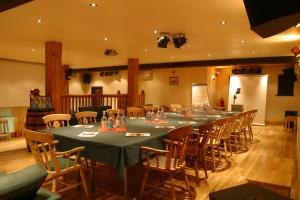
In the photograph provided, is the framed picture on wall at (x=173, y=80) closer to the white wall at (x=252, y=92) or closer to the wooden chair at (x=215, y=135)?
the white wall at (x=252, y=92)

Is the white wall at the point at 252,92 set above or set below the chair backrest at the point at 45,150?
above

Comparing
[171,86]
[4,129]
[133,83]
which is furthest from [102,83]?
[4,129]

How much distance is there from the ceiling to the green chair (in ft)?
8.03

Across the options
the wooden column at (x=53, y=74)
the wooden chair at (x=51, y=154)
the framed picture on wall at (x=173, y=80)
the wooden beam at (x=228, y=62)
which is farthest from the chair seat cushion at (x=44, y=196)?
the framed picture on wall at (x=173, y=80)

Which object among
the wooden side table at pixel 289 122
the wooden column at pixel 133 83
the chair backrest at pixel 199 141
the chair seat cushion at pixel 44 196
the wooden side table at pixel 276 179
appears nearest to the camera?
the chair seat cushion at pixel 44 196

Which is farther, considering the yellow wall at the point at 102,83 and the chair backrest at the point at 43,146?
the yellow wall at the point at 102,83

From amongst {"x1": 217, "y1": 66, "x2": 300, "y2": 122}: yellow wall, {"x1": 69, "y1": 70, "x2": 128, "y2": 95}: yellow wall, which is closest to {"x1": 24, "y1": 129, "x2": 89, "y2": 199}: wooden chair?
{"x1": 217, "y1": 66, "x2": 300, "y2": 122}: yellow wall

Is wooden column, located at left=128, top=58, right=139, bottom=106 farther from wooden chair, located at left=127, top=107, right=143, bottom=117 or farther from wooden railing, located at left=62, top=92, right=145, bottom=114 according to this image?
wooden chair, located at left=127, top=107, right=143, bottom=117

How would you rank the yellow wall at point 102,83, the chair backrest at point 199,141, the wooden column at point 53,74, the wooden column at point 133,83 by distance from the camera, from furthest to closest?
the yellow wall at point 102,83 < the wooden column at point 133,83 < the wooden column at point 53,74 < the chair backrest at point 199,141

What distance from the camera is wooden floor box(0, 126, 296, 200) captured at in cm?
300

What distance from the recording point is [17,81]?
29.9 feet

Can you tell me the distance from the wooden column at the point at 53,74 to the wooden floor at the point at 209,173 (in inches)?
52.8

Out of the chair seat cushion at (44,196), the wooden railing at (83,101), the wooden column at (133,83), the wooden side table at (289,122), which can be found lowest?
the wooden side table at (289,122)

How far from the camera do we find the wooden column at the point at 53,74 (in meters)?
5.52
